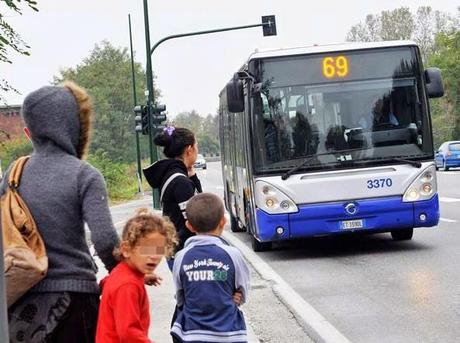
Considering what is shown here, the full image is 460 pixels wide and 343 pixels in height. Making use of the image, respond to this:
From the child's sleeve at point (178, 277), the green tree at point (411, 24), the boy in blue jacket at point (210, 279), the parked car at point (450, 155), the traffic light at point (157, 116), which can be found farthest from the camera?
the green tree at point (411, 24)

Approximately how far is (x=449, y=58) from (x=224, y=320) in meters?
57.1

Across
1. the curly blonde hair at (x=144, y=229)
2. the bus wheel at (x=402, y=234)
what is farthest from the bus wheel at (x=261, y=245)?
the curly blonde hair at (x=144, y=229)

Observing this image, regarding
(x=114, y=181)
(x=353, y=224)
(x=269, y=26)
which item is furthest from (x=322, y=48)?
(x=114, y=181)

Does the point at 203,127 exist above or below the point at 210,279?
above

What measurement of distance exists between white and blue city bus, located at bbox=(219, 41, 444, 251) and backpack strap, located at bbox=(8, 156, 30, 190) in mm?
8210

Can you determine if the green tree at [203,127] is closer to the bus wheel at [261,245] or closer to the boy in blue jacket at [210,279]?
the bus wheel at [261,245]

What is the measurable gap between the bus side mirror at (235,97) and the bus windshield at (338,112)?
26 cm

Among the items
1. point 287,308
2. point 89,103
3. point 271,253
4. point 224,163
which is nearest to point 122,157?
point 224,163

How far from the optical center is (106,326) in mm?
3453

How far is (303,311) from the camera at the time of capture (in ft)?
26.5

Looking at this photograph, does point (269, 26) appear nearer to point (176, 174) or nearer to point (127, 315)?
point (176, 174)

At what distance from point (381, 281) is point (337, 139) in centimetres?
271

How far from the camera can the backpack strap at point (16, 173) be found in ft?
11.6

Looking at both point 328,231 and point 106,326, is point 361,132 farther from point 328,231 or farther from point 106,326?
point 106,326
